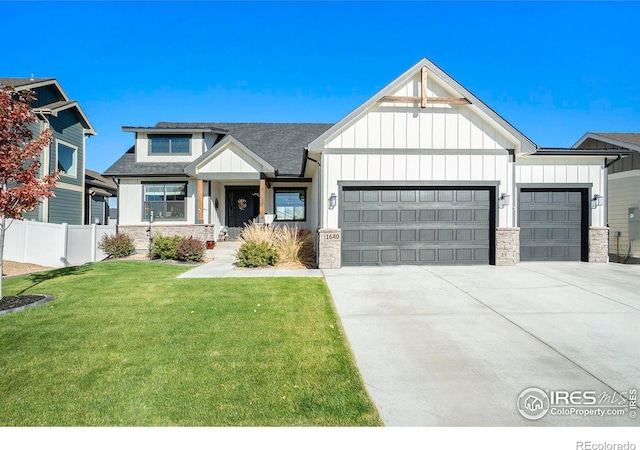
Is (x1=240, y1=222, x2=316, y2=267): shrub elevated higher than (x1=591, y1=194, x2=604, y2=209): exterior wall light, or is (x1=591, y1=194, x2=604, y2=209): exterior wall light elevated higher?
(x1=591, y1=194, x2=604, y2=209): exterior wall light

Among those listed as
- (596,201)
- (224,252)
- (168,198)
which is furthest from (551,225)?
(168,198)

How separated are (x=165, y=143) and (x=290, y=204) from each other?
277 inches

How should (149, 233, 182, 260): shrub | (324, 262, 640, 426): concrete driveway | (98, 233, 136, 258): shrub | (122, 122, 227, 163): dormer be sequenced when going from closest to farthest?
1. (324, 262, 640, 426): concrete driveway
2. (149, 233, 182, 260): shrub
3. (98, 233, 136, 258): shrub
4. (122, 122, 227, 163): dormer

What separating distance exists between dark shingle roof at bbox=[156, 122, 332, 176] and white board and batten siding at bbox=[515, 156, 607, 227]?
30.8 ft

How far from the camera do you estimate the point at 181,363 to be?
12.4ft

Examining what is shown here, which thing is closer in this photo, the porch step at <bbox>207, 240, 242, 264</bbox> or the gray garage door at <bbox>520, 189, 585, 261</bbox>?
the gray garage door at <bbox>520, 189, 585, 261</bbox>

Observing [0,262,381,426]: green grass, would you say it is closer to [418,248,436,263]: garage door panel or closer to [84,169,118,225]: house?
[418,248,436,263]: garage door panel

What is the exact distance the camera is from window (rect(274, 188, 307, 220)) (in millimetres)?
16766

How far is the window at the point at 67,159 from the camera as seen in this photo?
16.6 metres

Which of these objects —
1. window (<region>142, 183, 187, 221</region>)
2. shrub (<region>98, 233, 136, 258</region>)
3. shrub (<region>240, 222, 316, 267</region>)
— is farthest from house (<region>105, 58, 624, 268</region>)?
window (<region>142, 183, 187, 221</region>)

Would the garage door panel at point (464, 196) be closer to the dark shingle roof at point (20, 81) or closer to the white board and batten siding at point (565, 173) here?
the white board and batten siding at point (565, 173)

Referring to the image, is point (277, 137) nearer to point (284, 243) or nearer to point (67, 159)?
point (284, 243)

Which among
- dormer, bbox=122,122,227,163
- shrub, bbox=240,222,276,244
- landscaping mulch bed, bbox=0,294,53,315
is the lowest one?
landscaping mulch bed, bbox=0,294,53,315
